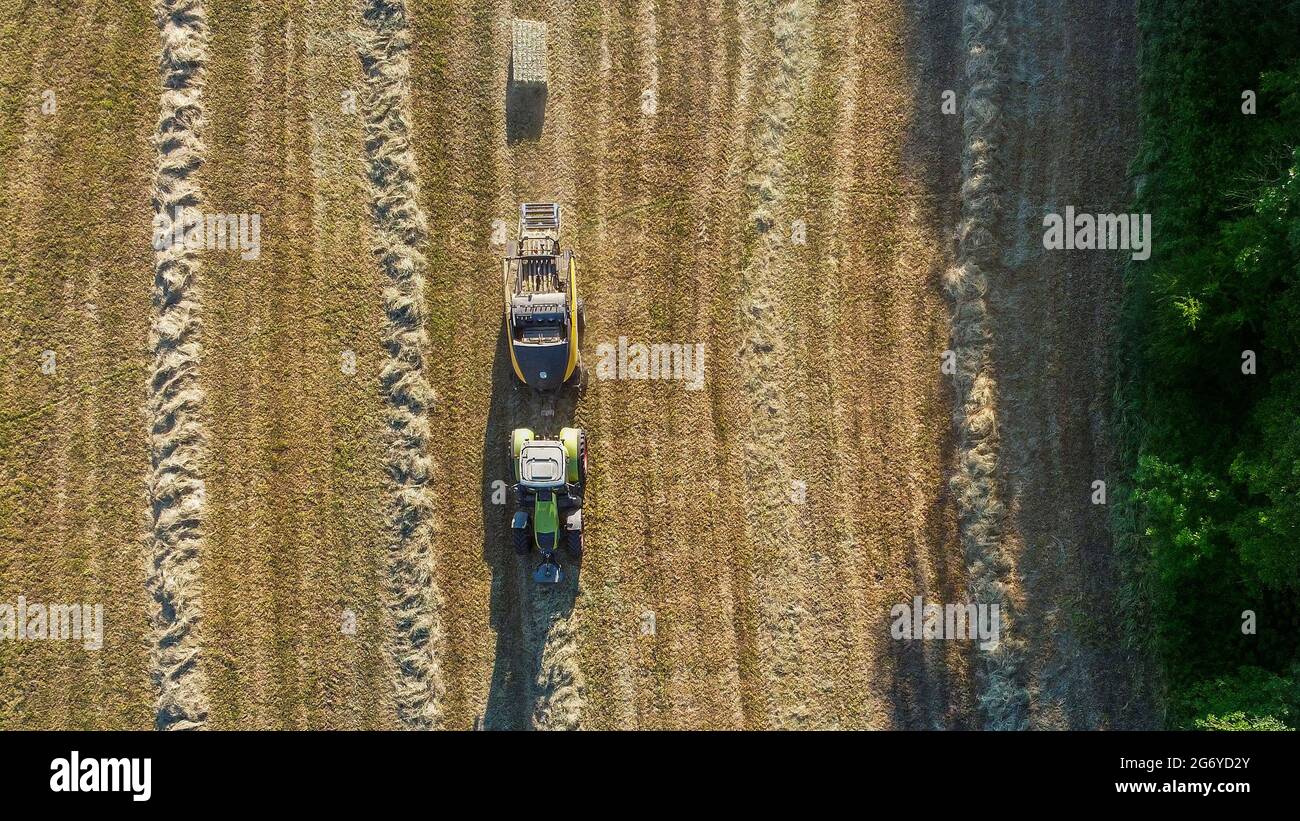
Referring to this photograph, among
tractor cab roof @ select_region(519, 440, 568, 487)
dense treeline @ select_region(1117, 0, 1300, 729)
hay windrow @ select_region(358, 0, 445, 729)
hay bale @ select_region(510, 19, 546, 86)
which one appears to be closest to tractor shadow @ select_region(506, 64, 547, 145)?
hay bale @ select_region(510, 19, 546, 86)

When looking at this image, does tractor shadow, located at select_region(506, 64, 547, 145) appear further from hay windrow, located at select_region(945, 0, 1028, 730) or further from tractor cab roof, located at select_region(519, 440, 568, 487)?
hay windrow, located at select_region(945, 0, 1028, 730)

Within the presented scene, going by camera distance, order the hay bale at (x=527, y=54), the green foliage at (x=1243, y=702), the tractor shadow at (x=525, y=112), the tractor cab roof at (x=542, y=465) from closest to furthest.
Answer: the green foliage at (x=1243, y=702) < the tractor cab roof at (x=542, y=465) < the hay bale at (x=527, y=54) < the tractor shadow at (x=525, y=112)

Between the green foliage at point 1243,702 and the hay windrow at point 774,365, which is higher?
the hay windrow at point 774,365

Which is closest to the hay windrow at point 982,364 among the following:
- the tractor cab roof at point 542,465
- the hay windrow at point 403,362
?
the tractor cab roof at point 542,465

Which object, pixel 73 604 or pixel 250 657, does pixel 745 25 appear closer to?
pixel 250 657

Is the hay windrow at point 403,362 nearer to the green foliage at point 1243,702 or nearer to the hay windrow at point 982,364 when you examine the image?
the hay windrow at point 982,364
